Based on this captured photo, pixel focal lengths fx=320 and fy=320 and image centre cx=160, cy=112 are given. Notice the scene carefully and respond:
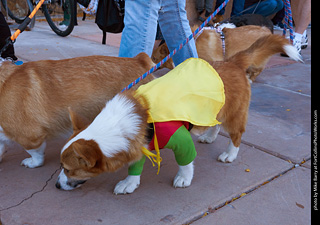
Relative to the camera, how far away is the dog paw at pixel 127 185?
2656 millimetres

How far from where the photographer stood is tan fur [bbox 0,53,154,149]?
109 inches

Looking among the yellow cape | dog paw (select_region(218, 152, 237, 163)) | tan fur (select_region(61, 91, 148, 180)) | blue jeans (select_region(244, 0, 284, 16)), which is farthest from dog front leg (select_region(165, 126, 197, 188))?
blue jeans (select_region(244, 0, 284, 16))

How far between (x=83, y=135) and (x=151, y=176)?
0.91 m

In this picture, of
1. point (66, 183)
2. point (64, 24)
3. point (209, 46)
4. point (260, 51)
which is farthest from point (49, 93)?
point (64, 24)

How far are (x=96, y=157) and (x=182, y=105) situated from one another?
779 mm

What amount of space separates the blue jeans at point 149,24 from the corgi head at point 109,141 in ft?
4.71

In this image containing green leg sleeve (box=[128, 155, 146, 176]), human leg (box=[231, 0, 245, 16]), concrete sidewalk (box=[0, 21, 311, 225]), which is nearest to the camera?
concrete sidewalk (box=[0, 21, 311, 225])

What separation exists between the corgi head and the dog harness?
14 centimetres

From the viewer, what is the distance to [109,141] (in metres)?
2.28

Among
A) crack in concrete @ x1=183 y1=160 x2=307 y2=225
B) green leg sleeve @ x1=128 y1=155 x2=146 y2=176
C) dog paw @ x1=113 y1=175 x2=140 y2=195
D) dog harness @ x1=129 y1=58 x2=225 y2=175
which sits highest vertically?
dog harness @ x1=129 y1=58 x2=225 y2=175

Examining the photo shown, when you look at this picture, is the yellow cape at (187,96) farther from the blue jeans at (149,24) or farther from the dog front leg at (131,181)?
the blue jeans at (149,24)

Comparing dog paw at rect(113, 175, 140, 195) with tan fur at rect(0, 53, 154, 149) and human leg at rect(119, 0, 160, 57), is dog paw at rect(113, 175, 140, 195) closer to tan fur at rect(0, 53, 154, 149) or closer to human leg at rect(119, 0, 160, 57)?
tan fur at rect(0, 53, 154, 149)

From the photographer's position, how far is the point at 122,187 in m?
2.67
